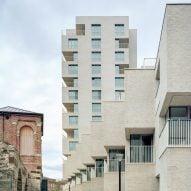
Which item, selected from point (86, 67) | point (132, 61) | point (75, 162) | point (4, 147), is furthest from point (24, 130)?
point (132, 61)

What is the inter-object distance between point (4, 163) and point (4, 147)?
1.22m

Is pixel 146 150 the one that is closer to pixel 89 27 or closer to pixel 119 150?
pixel 119 150

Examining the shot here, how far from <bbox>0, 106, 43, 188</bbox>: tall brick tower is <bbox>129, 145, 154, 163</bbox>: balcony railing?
27.2m

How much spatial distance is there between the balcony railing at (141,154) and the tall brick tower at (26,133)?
2722 centimetres

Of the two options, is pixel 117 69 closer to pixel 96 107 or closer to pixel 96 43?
pixel 96 43

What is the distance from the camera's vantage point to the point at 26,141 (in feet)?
173

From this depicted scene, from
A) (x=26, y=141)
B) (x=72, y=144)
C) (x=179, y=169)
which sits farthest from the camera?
(x=72, y=144)

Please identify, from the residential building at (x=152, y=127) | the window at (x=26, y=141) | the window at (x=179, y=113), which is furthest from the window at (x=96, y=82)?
the window at (x=179, y=113)

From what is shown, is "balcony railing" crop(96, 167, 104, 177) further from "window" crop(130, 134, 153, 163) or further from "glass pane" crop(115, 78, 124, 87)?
"glass pane" crop(115, 78, 124, 87)

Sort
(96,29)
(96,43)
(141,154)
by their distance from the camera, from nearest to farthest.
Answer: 1. (141,154)
2. (96,43)
3. (96,29)

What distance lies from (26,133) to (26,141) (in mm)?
757

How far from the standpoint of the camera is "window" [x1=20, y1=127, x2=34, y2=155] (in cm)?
5259

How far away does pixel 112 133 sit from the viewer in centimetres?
2930

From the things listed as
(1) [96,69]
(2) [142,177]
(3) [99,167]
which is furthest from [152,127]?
(1) [96,69]
